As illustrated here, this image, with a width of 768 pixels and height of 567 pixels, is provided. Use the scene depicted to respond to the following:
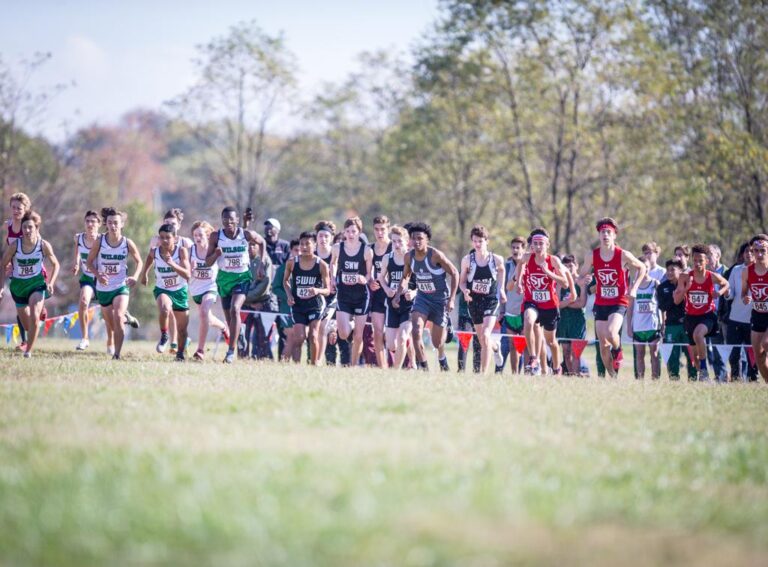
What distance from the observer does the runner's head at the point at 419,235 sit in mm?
16562

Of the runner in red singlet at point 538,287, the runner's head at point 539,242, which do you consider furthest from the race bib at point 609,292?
the runner's head at point 539,242

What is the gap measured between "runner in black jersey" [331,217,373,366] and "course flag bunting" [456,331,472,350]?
2.17m

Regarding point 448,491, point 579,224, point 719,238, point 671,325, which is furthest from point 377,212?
point 448,491

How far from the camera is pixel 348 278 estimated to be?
57.1 feet

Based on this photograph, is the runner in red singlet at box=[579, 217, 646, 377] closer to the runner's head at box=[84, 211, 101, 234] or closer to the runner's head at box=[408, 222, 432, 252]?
the runner's head at box=[408, 222, 432, 252]

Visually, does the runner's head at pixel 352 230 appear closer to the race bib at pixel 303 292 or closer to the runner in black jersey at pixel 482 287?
the race bib at pixel 303 292

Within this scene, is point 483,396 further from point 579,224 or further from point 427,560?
point 579,224

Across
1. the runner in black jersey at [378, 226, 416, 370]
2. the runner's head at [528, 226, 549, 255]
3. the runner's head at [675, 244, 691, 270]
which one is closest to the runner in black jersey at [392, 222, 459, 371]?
the runner in black jersey at [378, 226, 416, 370]

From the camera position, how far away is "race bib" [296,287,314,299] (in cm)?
1691

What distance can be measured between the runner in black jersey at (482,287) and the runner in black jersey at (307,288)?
7.30 feet

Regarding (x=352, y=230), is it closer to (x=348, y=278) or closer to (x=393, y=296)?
(x=348, y=278)

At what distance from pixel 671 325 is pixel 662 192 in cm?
1691

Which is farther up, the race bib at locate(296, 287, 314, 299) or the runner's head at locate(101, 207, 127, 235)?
the runner's head at locate(101, 207, 127, 235)

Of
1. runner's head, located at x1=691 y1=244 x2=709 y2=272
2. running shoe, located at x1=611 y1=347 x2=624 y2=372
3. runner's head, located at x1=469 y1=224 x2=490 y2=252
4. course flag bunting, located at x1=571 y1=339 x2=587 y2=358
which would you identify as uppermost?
runner's head, located at x1=469 y1=224 x2=490 y2=252
